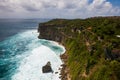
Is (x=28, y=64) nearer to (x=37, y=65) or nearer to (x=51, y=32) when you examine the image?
(x=37, y=65)

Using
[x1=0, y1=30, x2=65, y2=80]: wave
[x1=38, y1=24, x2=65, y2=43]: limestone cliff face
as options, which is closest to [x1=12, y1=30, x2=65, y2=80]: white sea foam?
[x1=0, y1=30, x2=65, y2=80]: wave

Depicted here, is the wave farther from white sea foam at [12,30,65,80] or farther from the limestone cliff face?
the limestone cliff face

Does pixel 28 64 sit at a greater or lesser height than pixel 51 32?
lesser

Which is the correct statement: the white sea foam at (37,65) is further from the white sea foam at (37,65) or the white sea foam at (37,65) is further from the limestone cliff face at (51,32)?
the limestone cliff face at (51,32)

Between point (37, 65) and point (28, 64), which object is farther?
point (28, 64)

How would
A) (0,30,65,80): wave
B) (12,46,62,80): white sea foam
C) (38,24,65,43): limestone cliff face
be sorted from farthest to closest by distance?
(38,24,65,43): limestone cliff face < (0,30,65,80): wave < (12,46,62,80): white sea foam

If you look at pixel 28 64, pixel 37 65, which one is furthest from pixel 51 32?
pixel 37 65

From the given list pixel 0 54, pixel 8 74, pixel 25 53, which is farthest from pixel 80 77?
pixel 0 54

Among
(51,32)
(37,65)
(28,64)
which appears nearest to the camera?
(37,65)

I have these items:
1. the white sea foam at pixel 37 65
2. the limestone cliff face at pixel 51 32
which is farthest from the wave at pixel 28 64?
the limestone cliff face at pixel 51 32

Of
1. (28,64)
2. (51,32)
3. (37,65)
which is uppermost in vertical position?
(51,32)
